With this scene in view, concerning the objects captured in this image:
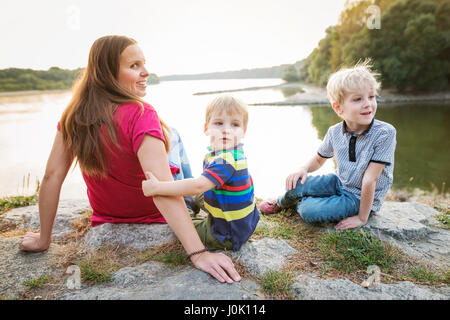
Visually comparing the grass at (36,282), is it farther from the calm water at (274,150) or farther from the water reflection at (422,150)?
the water reflection at (422,150)

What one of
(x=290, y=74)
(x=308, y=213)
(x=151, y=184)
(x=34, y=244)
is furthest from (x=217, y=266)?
(x=290, y=74)

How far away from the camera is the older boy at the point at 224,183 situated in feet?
5.94

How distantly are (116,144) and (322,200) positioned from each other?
1850 millimetres

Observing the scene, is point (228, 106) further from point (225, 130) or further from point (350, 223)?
point (350, 223)

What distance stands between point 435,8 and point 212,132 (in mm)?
35130

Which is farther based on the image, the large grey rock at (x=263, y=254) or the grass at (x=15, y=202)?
the grass at (x=15, y=202)

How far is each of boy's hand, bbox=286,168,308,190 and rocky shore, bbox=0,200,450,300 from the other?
1.60ft

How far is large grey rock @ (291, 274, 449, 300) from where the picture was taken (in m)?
1.69

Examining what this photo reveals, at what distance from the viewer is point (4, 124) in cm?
1980

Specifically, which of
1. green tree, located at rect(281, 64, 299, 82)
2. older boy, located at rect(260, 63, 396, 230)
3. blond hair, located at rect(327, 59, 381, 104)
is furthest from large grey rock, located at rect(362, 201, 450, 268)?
green tree, located at rect(281, 64, 299, 82)

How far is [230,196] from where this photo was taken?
6.42 ft

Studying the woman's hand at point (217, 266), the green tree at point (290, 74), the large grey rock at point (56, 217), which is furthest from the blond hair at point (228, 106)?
the green tree at point (290, 74)
